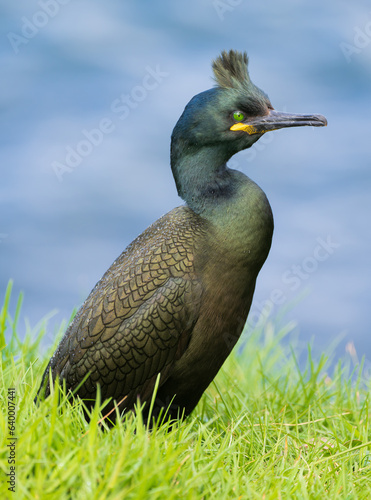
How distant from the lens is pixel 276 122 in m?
4.22

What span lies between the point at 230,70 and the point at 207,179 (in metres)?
0.68

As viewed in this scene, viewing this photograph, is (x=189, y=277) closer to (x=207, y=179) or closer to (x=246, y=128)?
(x=207, y=179)

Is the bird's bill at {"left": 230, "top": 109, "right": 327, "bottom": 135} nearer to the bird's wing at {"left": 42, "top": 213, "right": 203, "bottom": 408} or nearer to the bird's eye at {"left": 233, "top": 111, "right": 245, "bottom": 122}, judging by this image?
the bird's eye at {"left": 233, "top": 111, "right": 245, "bottom": 122}

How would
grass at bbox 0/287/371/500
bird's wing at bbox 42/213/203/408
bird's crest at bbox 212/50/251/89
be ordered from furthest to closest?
bird's crest at bbox 212/50/251/89, bird's wing at bbox 42/213/203/408, grass at bbox 0/287/371/500

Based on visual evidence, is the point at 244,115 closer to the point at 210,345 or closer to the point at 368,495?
the point at 210,345

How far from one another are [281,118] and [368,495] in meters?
2.14

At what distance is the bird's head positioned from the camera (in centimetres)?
409

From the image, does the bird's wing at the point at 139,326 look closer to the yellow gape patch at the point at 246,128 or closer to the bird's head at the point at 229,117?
the bird's head at the point at 229,117

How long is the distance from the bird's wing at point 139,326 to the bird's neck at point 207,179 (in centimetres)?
31

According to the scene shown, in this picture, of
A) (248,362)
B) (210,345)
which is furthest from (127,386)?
(248,362)

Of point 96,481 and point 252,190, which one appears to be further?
point 252,190

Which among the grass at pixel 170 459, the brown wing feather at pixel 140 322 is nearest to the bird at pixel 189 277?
the brown wing feather at pixel 140 322

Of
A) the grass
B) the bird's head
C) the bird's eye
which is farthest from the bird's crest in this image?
the grass

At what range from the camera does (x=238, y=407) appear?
15.8ft
